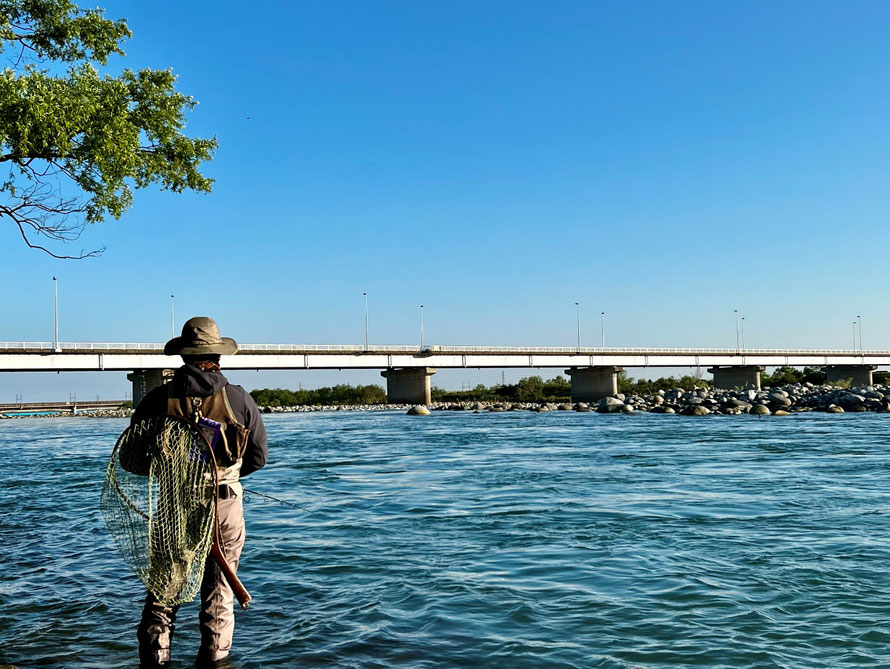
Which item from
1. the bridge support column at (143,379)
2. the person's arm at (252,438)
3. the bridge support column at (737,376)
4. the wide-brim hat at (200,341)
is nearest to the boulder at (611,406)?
the bridge support column at (143,379)

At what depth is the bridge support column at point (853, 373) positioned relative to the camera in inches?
3728

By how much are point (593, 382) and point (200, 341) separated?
82371 mm

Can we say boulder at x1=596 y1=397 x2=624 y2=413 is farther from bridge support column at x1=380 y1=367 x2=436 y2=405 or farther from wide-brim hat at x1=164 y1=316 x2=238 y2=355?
wide-brim hat at x1=164 y1=316 x2=238 y2=355

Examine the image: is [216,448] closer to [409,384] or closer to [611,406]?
Answer: [611,406]

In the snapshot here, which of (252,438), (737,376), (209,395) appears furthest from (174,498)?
(737,376)

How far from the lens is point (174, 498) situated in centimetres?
485

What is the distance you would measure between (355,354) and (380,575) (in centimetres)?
6729

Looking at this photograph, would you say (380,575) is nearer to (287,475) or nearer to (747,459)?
(287,475)

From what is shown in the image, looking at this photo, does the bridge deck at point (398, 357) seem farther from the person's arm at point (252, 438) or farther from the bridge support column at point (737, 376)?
the person's arm at point (252, 438)

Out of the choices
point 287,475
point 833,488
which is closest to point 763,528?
point 833,488

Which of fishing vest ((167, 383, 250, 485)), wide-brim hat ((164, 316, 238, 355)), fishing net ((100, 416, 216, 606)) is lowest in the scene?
fishing net ((100, 416, 216, 606))

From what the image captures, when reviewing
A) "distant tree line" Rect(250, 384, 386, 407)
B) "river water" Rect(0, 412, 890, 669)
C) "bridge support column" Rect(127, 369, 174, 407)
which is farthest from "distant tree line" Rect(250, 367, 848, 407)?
"river water" Rect(0, 412, 890, 669)

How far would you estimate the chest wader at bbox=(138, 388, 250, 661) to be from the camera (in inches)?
188

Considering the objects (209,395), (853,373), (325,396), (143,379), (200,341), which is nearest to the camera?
(209,395)
